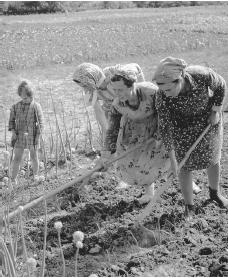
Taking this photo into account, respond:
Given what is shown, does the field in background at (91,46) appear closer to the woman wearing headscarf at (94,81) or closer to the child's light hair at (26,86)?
the child's light hair at (26,86)

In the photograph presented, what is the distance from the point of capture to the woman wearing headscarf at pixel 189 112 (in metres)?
2.99

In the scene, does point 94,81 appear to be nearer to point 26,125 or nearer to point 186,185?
point 26,125

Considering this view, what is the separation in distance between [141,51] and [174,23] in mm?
4026

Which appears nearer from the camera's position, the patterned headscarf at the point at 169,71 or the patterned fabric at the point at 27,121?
the patterned headscarf at the point at 169,71

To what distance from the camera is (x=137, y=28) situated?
46.9ft

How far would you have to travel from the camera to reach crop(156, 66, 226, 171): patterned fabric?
10.3 feet

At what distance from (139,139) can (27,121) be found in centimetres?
122

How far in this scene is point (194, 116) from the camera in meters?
3.28

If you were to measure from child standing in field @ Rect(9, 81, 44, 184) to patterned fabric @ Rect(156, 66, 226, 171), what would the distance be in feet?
4.69

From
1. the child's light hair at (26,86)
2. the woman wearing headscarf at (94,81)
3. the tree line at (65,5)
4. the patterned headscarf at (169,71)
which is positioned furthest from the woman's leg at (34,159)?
the tree line at (65,5)

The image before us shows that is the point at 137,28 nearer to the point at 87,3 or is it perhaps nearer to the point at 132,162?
the point at 87,3

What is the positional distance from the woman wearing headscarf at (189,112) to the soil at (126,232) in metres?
0.23

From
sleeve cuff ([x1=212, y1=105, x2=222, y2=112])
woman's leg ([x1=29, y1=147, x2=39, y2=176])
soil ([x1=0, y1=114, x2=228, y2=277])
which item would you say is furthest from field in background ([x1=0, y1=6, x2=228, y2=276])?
sleeve cuff ([x1=212, y1=105, x2=222, y2=112])

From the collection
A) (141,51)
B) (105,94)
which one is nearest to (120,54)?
(141,51)
